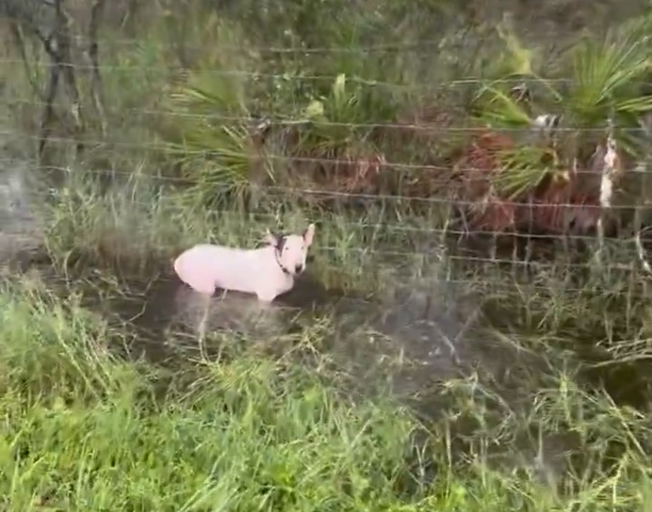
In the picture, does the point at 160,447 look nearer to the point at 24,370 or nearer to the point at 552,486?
the point at 24,370

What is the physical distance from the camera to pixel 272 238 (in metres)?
1.70

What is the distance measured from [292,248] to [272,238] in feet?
0.15

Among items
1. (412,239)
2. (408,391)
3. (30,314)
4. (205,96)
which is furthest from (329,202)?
(30,314)

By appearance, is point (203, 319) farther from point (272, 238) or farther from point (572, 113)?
point (572, 113)

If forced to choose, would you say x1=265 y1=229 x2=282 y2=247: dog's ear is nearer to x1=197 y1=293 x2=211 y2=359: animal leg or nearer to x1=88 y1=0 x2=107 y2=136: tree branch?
x1=197 y1=293 x2=211 y2=359: animal leg

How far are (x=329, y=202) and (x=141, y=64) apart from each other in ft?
1.50

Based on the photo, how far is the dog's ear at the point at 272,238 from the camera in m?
1.69

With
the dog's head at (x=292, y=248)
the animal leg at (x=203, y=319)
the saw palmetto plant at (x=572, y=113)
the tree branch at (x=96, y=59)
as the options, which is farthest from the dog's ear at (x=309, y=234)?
the tree branch at (x=96, y=59)

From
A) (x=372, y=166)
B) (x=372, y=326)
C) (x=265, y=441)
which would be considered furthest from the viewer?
(x=372, y=166)

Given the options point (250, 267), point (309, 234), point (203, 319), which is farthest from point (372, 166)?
point (203, 319)

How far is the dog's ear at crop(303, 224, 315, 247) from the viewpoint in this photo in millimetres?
1683

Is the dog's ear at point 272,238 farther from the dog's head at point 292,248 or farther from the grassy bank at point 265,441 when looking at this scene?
the grassy bank at point 265,441

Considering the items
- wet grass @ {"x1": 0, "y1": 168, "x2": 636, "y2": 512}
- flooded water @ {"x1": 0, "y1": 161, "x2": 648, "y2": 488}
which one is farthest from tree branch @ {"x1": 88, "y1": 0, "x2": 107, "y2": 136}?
flooded water @ {"x1": 0, "y1": 161, "x2": 648, "y2": 488}

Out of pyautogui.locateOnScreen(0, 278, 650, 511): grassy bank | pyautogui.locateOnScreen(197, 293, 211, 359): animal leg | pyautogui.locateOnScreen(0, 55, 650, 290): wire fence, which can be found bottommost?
pyautogui.locateOnScreen(0, 278, 650, 511): grassy bank
